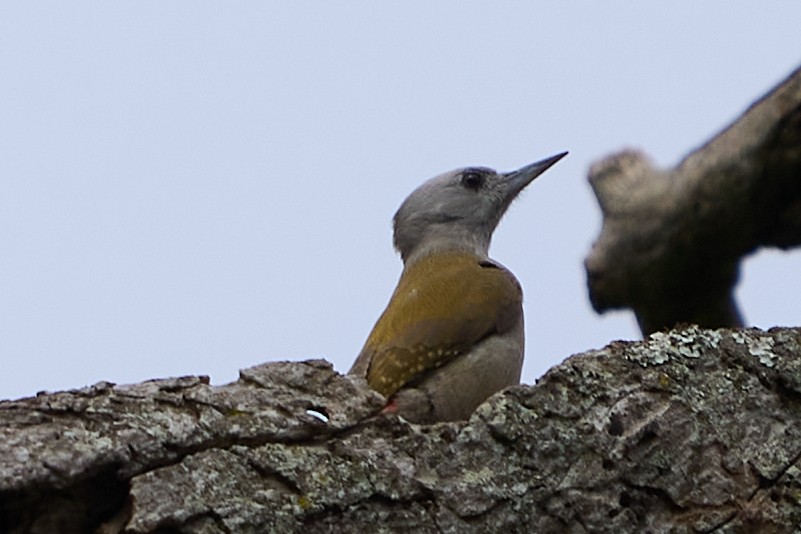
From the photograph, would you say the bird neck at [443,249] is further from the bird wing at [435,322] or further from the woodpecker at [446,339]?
the bird wing at [435,322]

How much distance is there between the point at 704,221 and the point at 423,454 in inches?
90.9

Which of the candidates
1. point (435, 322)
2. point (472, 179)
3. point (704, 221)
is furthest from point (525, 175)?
point (704, 221)

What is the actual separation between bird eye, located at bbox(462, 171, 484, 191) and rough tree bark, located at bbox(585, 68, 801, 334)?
164 cm

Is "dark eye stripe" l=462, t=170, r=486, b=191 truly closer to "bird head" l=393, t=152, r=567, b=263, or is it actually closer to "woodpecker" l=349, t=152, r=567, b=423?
"bird head" l=393, t=152, r=567, b=263

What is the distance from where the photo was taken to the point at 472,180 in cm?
857

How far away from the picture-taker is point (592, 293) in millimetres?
6590

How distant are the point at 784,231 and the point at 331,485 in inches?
102

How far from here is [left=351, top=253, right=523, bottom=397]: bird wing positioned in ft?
19.8

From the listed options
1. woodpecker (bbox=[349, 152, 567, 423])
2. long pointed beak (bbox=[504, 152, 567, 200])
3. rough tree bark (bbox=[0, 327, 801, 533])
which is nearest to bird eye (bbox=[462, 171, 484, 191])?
long pointed beak (bbox=[504, 152, 567, 200])

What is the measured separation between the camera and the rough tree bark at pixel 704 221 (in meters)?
5.81

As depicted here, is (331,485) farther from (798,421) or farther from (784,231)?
(784,231)

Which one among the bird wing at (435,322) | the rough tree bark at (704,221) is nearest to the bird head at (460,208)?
the bird wing at (435,322)

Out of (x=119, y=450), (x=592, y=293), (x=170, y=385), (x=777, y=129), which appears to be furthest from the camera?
(x=592, y=293)

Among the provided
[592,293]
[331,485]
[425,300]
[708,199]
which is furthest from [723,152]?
[331,485]
